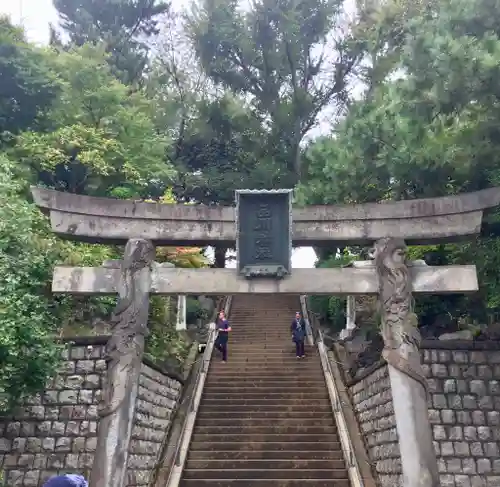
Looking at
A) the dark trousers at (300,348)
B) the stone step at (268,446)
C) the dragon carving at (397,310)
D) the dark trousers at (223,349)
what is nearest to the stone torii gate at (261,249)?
the dragon carving at (397,310)

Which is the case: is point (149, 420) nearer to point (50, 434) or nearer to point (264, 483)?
point (50, 434)

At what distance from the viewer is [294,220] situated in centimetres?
885

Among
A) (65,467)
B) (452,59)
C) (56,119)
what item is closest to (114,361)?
(65,467)

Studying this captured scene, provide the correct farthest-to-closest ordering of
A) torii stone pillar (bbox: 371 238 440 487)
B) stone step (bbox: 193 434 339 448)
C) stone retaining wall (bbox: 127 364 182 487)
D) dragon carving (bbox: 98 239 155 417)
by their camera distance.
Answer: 1. stone step (bbox: 193 434 339 448)
2. stone retaining wall (bbox: 127 364 182 487)
3. dragon carving (bbox: 98 239 155 417)
4. torii stone pillar (bbox: 371 238 440 487)

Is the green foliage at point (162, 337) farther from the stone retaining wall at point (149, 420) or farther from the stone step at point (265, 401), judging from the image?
the stone step at point (265, 401)

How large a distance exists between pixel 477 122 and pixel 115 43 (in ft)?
67.6

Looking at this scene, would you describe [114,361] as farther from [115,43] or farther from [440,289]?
[115,43]

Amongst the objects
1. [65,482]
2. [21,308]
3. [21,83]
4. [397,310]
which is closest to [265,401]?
[397,310]

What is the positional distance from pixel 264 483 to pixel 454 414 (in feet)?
12.9

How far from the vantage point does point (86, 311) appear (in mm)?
12875

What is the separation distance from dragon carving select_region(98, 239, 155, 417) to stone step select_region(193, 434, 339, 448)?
3.43 m

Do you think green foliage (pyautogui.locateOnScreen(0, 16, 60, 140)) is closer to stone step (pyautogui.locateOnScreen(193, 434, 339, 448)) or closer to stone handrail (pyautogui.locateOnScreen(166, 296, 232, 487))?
stone handrail (pyautogui.locateOnScreen(166, 296, 232, 487))

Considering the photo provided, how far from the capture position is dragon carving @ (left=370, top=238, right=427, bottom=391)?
794 centimetres

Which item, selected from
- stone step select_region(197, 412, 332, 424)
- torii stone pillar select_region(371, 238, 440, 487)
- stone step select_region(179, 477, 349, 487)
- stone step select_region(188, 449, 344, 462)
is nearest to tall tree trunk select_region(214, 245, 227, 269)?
stone step select_region(197, 412, 332, 424)
